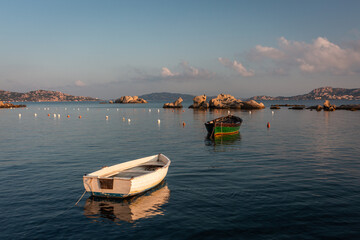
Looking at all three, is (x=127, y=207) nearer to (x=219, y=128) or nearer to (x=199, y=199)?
(x=199, y=199)

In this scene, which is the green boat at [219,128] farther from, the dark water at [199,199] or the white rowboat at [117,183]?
the white rowboat at [117,183]

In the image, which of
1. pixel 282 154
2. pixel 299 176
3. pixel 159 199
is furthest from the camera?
pixel 282 154

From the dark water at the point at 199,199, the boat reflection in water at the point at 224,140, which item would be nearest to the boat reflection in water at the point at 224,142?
the boat reflection in water at the point at 224,140

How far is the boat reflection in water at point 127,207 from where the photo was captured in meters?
13.4

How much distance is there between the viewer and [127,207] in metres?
14.5

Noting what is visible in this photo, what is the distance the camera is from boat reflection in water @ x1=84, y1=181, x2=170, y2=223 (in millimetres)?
13367

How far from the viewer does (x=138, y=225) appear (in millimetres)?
12359

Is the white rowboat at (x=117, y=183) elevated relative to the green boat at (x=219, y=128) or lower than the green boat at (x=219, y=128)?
lower

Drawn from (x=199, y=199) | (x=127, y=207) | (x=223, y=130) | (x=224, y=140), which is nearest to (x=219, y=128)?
(x=223, y=130)

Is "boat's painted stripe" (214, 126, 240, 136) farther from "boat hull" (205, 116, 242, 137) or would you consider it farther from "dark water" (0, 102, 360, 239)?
"dark water" (0, 102, 360, 239)

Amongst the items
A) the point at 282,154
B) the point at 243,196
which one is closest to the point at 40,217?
the point at 243,196

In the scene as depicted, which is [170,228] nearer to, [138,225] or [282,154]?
[138,225]

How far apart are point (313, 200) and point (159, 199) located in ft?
28.2

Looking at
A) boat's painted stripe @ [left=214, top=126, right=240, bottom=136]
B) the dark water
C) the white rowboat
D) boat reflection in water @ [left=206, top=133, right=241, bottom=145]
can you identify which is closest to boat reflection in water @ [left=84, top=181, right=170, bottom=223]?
the dark water
